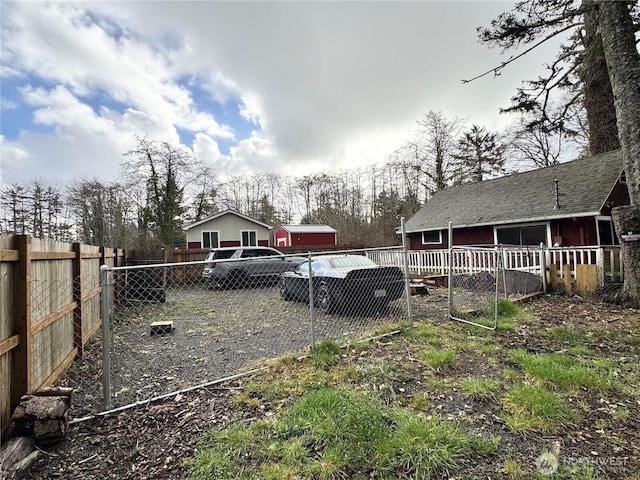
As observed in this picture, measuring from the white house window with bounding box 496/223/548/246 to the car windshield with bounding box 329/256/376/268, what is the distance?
29.0ft

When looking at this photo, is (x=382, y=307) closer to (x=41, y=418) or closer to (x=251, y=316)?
(x=251, y=316)

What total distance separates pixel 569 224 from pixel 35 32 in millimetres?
15081

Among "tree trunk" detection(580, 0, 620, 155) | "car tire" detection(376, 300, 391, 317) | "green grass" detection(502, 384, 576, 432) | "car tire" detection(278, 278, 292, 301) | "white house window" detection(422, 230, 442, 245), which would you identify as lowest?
"green grass" detection(502, 384, 576, 432)

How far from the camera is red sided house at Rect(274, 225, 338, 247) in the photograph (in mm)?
24469

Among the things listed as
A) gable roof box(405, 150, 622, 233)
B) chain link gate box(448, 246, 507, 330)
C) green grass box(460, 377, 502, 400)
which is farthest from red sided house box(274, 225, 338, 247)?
green grass box(460, 377, 502, 400)

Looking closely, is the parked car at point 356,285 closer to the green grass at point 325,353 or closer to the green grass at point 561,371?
the green grass at point 325,353

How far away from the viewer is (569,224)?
36.3 ft

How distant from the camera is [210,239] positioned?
21.4 metres

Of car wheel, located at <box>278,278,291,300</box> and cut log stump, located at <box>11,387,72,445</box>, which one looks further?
car wheel, located at <box>278,278,291,300</box>

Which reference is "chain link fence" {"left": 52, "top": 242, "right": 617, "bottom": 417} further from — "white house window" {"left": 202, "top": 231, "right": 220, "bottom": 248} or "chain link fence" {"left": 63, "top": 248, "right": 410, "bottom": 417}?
"white house window" {"left": 202, "top": 231, "right": 220, "bottom": 248}

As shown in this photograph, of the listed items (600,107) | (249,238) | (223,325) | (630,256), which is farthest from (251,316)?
(249,238)

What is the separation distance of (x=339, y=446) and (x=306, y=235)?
22533 mm

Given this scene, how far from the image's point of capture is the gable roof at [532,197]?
430 inches

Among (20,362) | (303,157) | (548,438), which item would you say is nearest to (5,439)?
(20,362)
